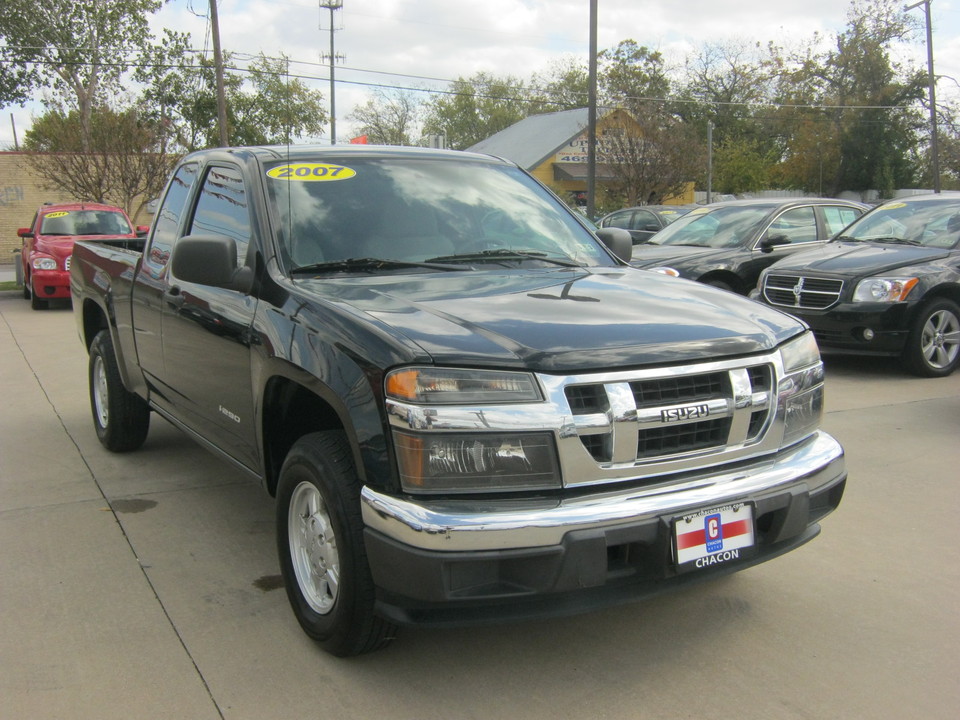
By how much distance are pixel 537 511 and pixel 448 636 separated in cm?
100

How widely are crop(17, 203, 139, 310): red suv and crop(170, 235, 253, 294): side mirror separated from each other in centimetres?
1236

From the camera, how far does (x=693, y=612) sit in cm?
353

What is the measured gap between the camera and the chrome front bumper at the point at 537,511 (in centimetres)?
255

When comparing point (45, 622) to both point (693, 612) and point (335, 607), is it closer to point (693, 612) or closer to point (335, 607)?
point (335, 607)

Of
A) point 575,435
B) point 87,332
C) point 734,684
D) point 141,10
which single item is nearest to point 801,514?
point 734,684

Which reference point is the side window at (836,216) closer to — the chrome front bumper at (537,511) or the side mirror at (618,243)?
the side mirror at (618,243)

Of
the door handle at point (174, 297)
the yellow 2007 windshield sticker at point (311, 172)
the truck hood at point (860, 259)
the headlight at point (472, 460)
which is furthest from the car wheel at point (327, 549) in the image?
the truck hood at point (860, 259)

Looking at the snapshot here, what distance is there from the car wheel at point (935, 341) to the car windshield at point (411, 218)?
4.82 metres

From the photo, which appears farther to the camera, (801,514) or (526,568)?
(801,514)

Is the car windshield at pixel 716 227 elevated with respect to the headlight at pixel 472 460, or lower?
elevated

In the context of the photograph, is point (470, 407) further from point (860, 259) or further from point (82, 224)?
point (82, 224)

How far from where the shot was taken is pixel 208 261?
3.52 m

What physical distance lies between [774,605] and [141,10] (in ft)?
130

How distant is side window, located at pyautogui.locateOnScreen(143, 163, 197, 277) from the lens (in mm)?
4840
